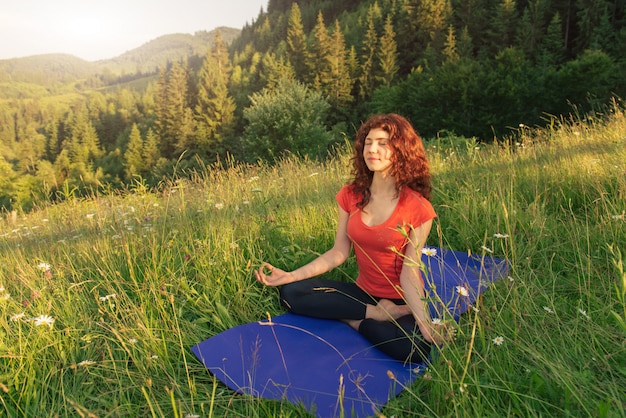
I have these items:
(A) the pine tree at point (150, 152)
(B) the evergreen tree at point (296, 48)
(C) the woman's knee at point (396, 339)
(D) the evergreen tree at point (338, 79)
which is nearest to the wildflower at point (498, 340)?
(C) the woman's knee at point (396, 339)

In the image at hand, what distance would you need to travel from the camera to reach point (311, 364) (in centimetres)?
238

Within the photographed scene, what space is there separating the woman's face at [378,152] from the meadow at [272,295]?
822 mm

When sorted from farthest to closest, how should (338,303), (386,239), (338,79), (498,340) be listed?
(338,79) < (338,303) < (386,239) < (498,340)

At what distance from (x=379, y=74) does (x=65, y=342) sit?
54170mm

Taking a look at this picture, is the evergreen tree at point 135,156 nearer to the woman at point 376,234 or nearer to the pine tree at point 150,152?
the pine tree at point 150,152

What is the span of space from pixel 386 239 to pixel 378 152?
0.57 m

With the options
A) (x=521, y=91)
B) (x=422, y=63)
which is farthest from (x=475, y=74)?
(x=422, y=63)

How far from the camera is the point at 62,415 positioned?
6.32 feet

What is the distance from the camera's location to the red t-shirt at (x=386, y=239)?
2.68m

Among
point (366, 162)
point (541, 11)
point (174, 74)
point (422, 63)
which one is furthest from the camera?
point (174, 74)

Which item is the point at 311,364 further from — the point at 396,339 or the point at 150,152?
the point at 150,152

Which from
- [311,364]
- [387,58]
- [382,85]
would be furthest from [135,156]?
[311,364]

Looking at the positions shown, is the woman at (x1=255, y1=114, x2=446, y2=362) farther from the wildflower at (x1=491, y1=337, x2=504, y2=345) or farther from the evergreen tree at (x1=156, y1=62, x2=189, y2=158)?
the evergreen tree at (x1=156, y1=62, x2=189, y2=158)

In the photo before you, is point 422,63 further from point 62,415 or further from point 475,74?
point 62,415
